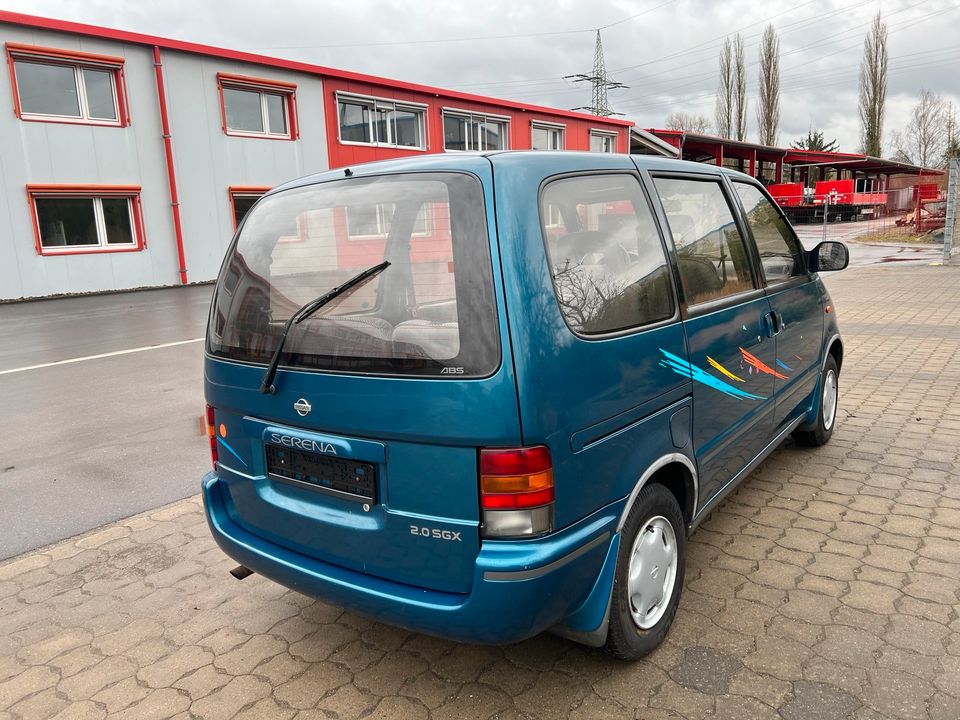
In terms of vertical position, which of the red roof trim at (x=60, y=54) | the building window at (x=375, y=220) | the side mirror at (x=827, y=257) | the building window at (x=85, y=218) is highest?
the red roof trim at (x=60, y=54)

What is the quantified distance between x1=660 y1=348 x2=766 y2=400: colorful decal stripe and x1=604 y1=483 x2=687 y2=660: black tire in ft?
1.44

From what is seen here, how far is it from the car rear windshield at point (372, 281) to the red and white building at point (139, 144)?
16949 millimetres

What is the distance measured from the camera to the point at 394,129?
23.8 m

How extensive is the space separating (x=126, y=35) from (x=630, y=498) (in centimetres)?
1945

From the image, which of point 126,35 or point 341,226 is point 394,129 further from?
point 341,226

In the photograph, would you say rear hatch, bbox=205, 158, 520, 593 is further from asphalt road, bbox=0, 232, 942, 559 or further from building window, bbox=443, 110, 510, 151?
building window, bbox=443, 110, 510, 151

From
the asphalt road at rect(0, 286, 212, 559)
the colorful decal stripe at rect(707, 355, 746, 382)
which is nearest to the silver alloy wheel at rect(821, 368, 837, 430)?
the colorful decal stripe at rect(707, 355, 746, 382)

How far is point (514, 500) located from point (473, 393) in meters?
0.33

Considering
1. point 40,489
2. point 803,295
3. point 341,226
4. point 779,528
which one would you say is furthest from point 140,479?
point 803,295

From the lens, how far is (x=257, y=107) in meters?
20.4

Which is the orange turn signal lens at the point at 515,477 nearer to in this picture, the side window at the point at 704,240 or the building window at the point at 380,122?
the side window at the point at 704,240

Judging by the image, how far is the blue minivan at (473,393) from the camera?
204 cm

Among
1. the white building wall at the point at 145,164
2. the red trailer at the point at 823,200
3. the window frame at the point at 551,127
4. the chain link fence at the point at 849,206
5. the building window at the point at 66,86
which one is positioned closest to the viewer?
the building window at the point at 66,86

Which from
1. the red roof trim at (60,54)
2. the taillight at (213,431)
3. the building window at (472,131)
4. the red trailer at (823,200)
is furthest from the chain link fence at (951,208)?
the red trailer at (823,200)
